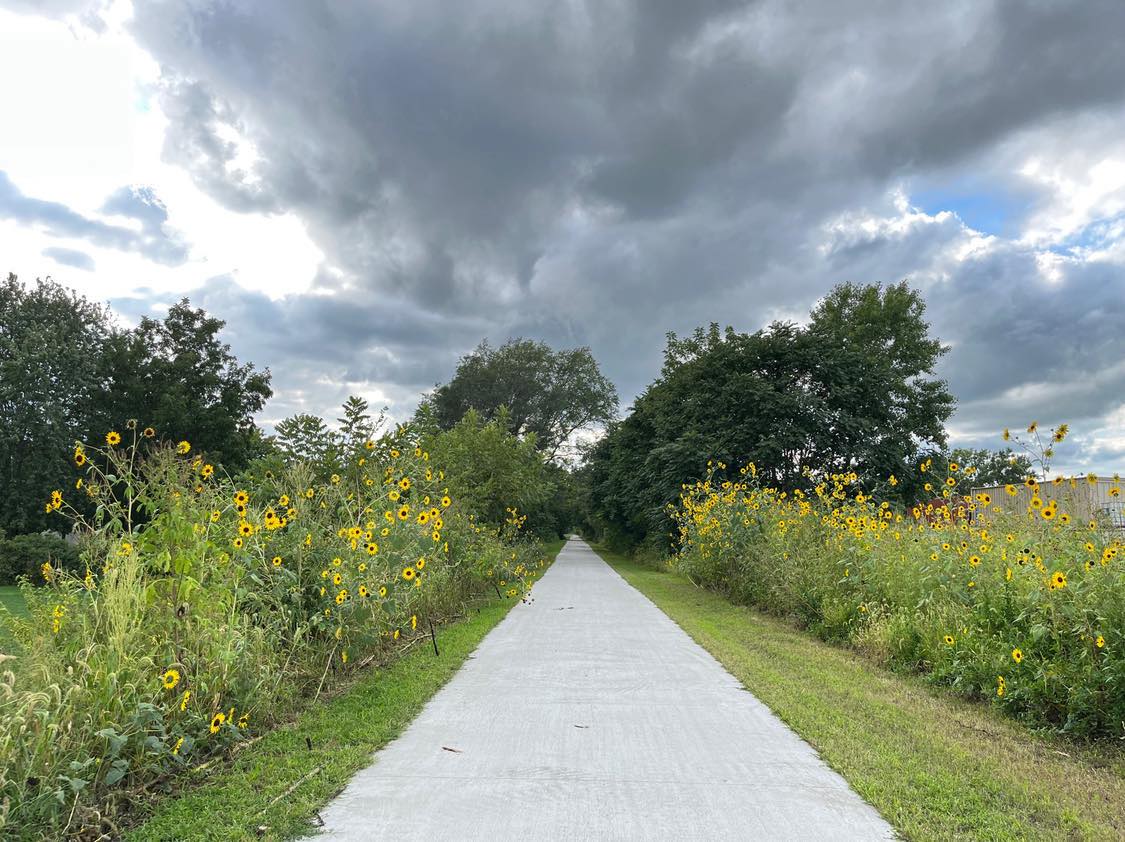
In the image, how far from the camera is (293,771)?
4.09 metres

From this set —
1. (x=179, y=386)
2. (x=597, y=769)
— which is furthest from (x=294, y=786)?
(x=179, y=386)

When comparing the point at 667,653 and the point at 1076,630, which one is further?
the point at 667,653

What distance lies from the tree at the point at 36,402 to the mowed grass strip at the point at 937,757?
116 ft

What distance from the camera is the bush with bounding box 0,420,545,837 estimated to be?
131 inches

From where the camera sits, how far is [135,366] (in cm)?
3669

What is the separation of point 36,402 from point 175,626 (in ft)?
120

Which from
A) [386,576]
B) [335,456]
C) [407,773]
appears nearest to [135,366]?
[335,456]

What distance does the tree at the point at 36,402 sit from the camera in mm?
32781

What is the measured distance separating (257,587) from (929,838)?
4.49 metres

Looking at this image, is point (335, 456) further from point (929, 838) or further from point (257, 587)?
point (929, 838)

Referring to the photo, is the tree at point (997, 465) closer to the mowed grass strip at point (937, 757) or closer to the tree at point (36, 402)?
the mowed grass strip at point (937, 757)

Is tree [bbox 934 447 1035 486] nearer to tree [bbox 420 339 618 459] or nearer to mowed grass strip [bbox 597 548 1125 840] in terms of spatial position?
mowed grass strip [bbox 597 548 1125 840]

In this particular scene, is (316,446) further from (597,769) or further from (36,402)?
(36,402)

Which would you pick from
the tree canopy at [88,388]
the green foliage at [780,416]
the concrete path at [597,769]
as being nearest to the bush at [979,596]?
the concrete path at [597,769]
